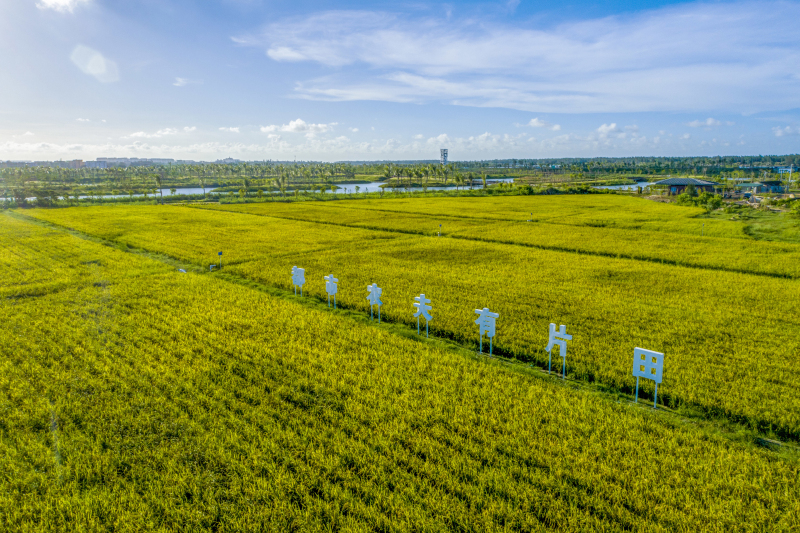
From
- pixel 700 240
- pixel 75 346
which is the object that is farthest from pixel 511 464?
pixel 700 240

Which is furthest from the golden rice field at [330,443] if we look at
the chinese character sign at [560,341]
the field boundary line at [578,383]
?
the chinese character sign at [560,341]

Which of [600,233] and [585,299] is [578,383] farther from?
[600,233]

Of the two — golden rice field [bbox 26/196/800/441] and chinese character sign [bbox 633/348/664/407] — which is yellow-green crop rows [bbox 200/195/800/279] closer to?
golden rice field [bbox 26/196/800/441]

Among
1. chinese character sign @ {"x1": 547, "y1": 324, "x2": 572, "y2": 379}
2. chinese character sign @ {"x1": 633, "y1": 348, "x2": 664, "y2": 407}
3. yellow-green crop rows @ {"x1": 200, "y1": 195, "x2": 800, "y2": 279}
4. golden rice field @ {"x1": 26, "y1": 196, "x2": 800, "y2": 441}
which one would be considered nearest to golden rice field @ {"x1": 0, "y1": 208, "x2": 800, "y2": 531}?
chinese character sign @ {"x1": 547, "y1": 324, "x2": 572, "y2": 379}

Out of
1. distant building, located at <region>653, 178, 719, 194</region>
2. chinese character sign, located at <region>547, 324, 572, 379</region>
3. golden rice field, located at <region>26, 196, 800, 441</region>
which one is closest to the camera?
chinese character sign, located at <region>547, 324, 572, 379</region>

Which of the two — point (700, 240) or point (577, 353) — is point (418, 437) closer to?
point (577, 353)
